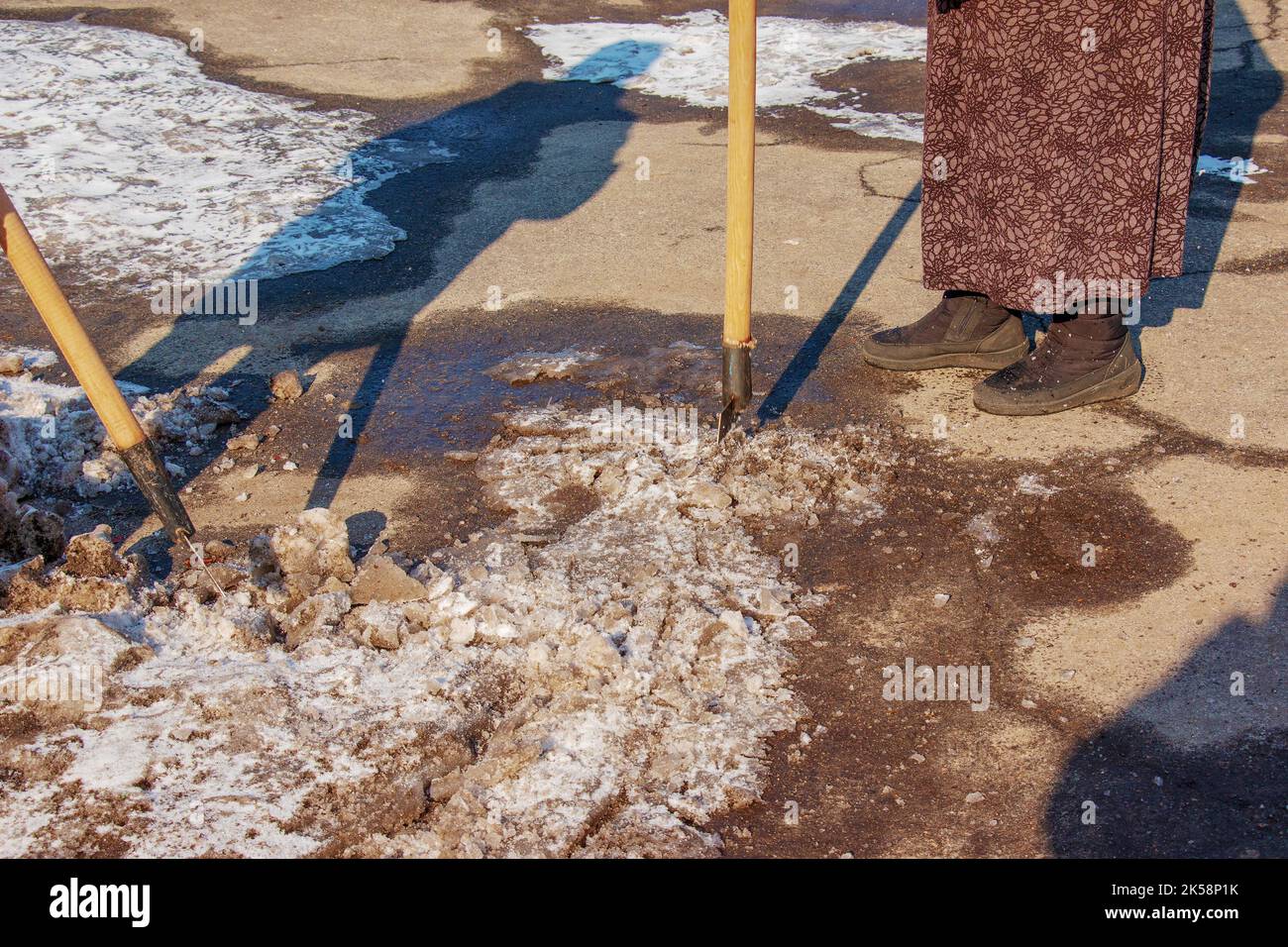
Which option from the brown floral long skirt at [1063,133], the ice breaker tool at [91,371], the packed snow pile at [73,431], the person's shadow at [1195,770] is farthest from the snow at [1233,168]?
the ice breaker tool at [91,371]

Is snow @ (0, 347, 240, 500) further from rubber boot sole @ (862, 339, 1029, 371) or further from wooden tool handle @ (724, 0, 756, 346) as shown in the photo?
rubber boot sole @ (862, 339, 1029, 371)

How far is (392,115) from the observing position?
5.99 metres

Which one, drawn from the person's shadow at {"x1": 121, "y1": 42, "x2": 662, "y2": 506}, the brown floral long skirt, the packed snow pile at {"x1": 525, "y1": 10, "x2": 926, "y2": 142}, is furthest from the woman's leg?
the packed snow pile at {"x1": 525, "y1": 10, "x2": 926, "y2": 142}

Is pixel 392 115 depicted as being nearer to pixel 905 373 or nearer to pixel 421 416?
pixel 421 416

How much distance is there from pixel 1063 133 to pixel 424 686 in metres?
2.15

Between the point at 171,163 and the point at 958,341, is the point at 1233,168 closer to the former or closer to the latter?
the point at 958,341

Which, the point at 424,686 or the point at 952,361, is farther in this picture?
the point at 952,361

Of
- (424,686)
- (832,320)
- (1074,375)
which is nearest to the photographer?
(424,686)

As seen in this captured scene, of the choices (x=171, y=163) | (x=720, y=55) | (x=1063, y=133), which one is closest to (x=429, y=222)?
(x=171, y=163)

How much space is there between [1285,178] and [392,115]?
412 cm

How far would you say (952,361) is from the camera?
11.5 ft

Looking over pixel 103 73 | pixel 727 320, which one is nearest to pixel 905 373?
pixel 727 320

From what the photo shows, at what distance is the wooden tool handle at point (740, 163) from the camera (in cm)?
263
